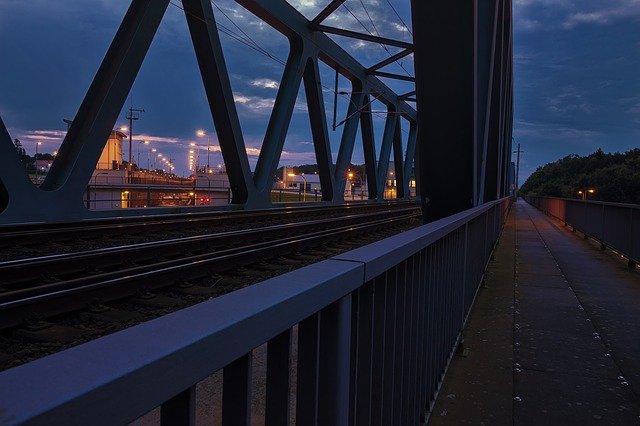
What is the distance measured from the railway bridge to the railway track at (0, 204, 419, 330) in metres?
0.04

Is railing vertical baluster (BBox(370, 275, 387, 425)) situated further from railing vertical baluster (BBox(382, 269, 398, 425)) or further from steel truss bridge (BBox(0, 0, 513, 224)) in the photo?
steel truss bridge (BBox(0, 0, 513, 224))

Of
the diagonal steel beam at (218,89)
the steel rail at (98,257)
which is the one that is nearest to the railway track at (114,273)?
the steel rail at (98,257)

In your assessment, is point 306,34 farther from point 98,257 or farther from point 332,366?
point 332,366

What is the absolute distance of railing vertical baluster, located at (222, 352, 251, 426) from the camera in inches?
43.0

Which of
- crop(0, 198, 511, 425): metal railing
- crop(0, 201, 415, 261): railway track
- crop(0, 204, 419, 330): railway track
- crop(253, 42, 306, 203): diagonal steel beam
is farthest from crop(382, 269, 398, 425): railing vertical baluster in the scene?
crop(253, 42, 306, 203): diagonal steel beam

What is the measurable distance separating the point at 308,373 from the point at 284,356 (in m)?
0.22

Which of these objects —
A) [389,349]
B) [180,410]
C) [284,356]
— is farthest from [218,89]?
[180,410]

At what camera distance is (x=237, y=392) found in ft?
3.62

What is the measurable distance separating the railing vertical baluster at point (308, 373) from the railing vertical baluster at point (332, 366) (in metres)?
0.08

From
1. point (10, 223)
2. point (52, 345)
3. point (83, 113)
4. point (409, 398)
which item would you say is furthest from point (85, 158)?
point (409, 398)

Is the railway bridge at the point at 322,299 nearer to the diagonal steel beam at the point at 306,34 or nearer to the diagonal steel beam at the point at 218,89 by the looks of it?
the diagonal steel beam at the point at 218,89

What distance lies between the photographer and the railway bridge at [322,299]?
2.78 feet

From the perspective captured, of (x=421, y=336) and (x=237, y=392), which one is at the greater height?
(x=237, y=392)

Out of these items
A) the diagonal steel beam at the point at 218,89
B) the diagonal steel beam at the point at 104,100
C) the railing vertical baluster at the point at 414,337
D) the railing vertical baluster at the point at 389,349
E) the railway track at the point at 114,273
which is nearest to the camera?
the railing vertical baluster at the point at 389,349
